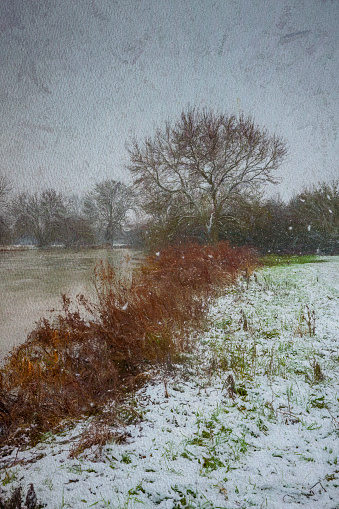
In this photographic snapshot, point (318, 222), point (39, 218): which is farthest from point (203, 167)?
point (39, 218)

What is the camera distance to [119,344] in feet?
13.9

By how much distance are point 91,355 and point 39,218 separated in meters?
31.8

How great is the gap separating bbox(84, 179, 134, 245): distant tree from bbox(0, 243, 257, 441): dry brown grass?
31.0 metres

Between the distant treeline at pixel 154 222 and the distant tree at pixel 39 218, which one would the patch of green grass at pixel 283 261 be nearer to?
the distant treeline at pixel 154 222

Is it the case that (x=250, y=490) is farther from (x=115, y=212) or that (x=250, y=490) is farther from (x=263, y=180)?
(x=115, y=212)

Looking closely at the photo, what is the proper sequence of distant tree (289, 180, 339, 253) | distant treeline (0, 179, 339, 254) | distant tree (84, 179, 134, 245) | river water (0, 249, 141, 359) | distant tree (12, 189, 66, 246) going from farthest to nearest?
distant tree (84, 179, 134, 245), distant tree (12, 189, 66, 246), distant tree (289, 180, 339, 253), distant treeline (0, 179, 339, 254), river water (0, 249, 141, 359)

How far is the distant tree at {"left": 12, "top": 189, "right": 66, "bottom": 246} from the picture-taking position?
29328mm

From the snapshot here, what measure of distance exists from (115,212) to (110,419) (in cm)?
3613

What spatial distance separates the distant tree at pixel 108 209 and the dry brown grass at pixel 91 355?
102 feet

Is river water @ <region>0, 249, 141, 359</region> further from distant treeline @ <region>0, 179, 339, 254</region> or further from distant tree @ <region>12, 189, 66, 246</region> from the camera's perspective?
distant tree @ <region>12, 189, 66, 246</region>

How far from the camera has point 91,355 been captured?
408cm

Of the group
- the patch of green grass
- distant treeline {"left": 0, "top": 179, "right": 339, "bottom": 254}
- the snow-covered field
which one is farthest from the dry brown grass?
distant treeline {"left": 0, "top": 179, "right": 339, "bottom": 254}

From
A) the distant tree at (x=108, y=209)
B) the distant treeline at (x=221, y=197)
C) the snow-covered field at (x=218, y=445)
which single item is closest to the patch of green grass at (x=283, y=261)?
the distant treeline at (x=221, y=197)

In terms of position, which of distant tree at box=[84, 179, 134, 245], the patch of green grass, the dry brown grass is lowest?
the dry brown grass
